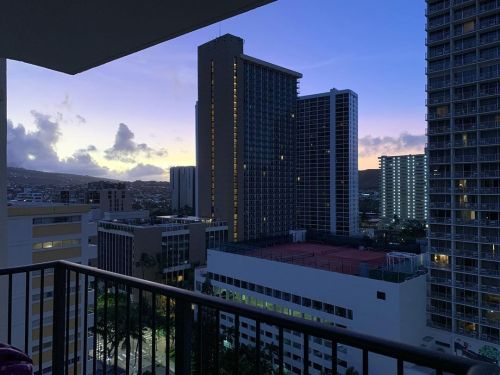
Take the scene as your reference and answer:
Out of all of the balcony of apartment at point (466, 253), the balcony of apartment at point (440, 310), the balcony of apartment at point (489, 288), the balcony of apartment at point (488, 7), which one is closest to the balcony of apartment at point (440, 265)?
the balcony of apartment at point (466, 253)

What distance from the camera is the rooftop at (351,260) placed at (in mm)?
21475

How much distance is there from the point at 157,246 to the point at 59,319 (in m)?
38.6

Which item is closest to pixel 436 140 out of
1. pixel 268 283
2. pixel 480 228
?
pixel 480 228

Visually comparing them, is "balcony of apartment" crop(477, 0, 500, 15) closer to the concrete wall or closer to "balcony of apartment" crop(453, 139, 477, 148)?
"balcony of apartment" crop(453, 139, 477, 148)

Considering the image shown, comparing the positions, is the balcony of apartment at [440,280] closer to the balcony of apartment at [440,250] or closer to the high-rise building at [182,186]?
the balcony of apartment at [440,250]

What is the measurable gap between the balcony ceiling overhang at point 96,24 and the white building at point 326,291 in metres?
15.7

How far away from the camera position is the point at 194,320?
1.54 metres

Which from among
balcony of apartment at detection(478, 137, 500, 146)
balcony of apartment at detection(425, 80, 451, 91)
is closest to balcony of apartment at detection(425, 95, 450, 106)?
balcony of apartment at detection(425, 80, 451, 91)

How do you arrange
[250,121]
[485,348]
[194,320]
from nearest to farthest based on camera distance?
[194,320] → [485,348] → [250,121]

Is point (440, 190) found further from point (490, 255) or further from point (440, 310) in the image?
point (440, 310)

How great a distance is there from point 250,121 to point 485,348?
1543 inches

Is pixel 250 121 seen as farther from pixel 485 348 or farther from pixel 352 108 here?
pixel 485 348

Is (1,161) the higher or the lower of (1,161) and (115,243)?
the higher

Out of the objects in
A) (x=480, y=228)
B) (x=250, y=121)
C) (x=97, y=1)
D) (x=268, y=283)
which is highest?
(x=250, y=121)
